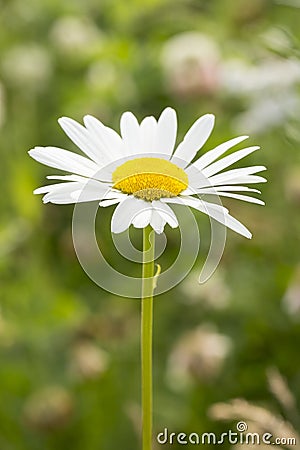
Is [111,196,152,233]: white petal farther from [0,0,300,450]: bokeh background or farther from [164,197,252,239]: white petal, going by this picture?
[0,0,300,450]: bokeh background

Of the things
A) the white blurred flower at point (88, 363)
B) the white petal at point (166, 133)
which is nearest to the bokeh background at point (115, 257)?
A: the white blurred flower at point (88, 363)

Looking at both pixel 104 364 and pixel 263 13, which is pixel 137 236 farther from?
pixel 263 13

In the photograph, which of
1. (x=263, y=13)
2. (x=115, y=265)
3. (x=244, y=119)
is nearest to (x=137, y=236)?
(x=115, y=265)

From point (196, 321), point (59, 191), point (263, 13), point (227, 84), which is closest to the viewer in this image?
point (59, 191)

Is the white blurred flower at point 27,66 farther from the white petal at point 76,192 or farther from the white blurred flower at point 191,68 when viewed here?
the white petal at point 76,192

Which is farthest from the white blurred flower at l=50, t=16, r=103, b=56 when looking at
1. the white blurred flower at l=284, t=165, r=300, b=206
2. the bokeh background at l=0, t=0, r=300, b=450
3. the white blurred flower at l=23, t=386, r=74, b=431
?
the white blurred flower at l=23, t=386, r=74, b=431

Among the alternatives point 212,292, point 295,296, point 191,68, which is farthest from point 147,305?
point 191,68

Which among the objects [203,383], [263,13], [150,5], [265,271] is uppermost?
[263,13]
